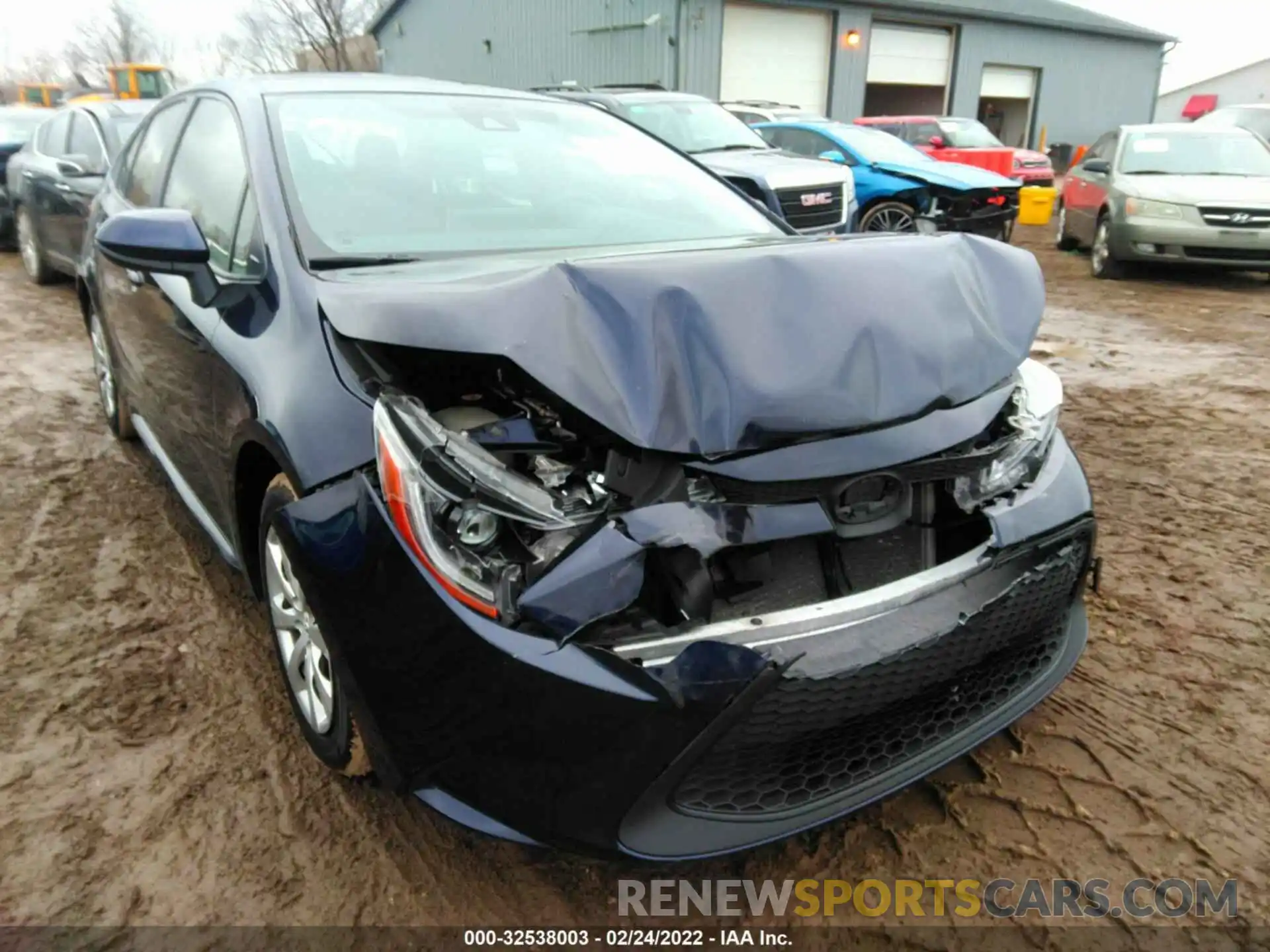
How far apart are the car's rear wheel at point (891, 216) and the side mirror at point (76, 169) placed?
7335mm

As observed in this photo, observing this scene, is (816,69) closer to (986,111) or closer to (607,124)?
(986,111)

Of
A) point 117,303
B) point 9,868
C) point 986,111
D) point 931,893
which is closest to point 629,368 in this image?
point 931,893

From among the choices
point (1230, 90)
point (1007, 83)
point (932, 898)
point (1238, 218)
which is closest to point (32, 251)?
point (932, 898)

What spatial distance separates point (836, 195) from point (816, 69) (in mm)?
14684

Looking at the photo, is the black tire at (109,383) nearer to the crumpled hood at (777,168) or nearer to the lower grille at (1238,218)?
the crumpled hood at (777,168)

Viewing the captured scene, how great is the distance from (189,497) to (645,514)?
193cm

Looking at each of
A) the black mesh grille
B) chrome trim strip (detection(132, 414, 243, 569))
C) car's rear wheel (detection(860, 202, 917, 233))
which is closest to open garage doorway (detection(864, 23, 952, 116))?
car's rear wheel (detection(860, 202, 917, 233))

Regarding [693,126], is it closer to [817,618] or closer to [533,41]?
[817,618]

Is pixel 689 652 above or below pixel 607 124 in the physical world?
below

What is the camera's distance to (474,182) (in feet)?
8.73

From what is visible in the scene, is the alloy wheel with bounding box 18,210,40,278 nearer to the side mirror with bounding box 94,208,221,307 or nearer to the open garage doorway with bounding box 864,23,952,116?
the side mirror with bounding box 94,208,221,307

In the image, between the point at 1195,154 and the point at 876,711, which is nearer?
the point at 876,711

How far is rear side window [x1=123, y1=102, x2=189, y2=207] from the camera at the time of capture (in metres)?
3.26

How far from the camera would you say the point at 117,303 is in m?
3.41
